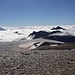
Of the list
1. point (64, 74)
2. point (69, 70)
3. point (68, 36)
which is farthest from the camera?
point (68, 36)

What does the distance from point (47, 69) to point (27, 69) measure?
1.38m

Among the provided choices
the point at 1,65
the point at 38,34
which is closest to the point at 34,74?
the point at 1,65

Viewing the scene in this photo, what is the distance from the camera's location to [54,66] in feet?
38.0

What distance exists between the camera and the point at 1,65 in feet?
39.2

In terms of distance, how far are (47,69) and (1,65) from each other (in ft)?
11.7

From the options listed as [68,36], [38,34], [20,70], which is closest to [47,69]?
[20,70]

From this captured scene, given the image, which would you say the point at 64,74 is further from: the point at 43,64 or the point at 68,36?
the point at 68,36

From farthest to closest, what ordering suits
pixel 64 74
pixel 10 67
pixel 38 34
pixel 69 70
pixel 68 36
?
pixel 38 34 < pixel 68 36 < pixel 10 67 < pixel 69 70 < pixel 64 74

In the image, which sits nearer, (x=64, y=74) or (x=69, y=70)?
(x=64, y=74)

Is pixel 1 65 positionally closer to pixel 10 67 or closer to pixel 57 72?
pixel 10 67

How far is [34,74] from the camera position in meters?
10.0

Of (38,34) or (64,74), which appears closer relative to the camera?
(64,74)

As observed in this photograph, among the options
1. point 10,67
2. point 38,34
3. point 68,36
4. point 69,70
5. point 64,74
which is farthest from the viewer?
point 38,34

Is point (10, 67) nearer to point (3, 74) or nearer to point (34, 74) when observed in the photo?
point (3, 74)
